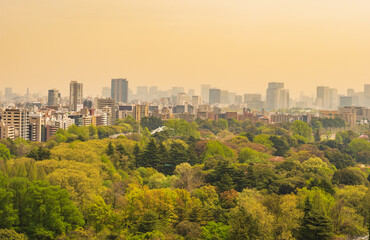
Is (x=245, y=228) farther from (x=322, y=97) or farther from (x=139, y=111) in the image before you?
(x=322, y=97)

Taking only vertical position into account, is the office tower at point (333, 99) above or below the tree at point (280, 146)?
above

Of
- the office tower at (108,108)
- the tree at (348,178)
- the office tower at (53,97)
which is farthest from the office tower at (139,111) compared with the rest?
the tree at (348,178)

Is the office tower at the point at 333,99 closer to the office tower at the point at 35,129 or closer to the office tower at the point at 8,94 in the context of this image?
the office tower at the point at 8,94

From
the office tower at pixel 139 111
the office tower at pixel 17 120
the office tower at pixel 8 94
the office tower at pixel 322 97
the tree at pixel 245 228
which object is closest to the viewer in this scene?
the tree at pixel 245 228

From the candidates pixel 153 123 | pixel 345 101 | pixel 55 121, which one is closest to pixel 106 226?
pixel 55 121

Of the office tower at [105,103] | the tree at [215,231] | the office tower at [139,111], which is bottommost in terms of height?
the tree at [215,231]

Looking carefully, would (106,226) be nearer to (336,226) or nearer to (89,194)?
(89,194)
